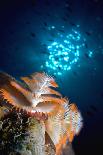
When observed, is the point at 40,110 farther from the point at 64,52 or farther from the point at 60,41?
the point at 64,52

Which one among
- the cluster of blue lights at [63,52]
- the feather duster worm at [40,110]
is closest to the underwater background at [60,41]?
the cluster of blue lights at [63,52]

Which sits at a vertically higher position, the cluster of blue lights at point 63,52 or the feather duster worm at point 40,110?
the cluster of blue lights at point 63,52

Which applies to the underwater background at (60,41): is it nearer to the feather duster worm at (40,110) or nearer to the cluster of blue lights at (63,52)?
Answer: the cluster of blue lights at (63,52)

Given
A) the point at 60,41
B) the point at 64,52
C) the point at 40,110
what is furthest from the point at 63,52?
the point at 40,110

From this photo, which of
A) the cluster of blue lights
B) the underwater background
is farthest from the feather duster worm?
the cluster of blue lights

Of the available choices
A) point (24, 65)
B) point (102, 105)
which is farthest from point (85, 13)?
point (102, 105)

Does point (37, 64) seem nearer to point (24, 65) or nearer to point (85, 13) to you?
point (24, 65)
